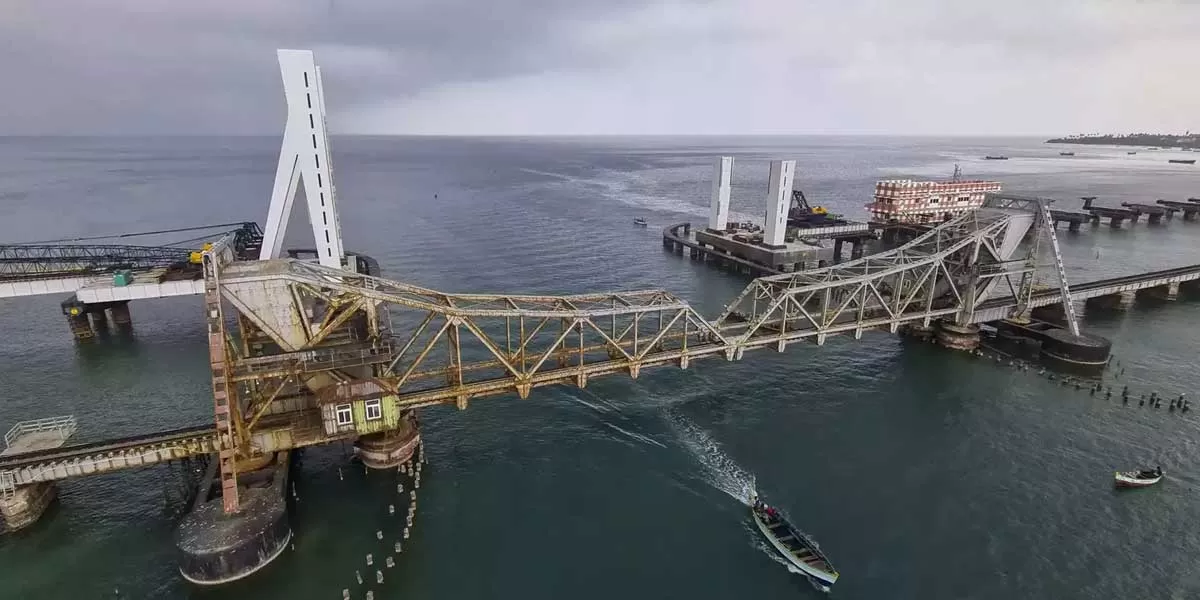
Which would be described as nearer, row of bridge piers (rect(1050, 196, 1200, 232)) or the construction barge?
the construction barge

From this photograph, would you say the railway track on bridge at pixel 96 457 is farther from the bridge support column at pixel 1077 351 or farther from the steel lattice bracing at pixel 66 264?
the bridge support column at pixel 1077 351

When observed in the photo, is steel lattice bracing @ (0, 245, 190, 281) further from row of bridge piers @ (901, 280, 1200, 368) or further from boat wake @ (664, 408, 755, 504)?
row of bridge piers @ (901, 280, 1200, 368)

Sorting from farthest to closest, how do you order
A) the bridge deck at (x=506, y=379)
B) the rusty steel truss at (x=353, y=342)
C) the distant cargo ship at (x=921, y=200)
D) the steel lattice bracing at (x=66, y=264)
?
the distant cargo ship at (x=921, y=200) → the steel lattice bracing at (x=66, y=264) → the rusty steel truss at (x=353, y=342) → the bridge deck at (x=506, y=379)

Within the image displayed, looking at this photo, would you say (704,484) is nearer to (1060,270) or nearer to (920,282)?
(920,282)

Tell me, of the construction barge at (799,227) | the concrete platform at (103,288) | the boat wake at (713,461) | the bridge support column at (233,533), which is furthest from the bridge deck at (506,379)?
the construction barge at (799,227)

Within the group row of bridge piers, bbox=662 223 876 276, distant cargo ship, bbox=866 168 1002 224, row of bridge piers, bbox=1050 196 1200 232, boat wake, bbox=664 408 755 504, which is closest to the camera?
boat wake, bbox=664 408 755 504

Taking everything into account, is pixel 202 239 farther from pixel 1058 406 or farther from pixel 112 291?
pixel 1058 406

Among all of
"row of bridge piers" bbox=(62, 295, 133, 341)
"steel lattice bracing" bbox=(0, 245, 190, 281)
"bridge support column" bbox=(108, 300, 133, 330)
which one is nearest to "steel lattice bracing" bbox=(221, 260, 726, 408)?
"steel lattice bracing" bbox=(0, 245, 190, 281)
